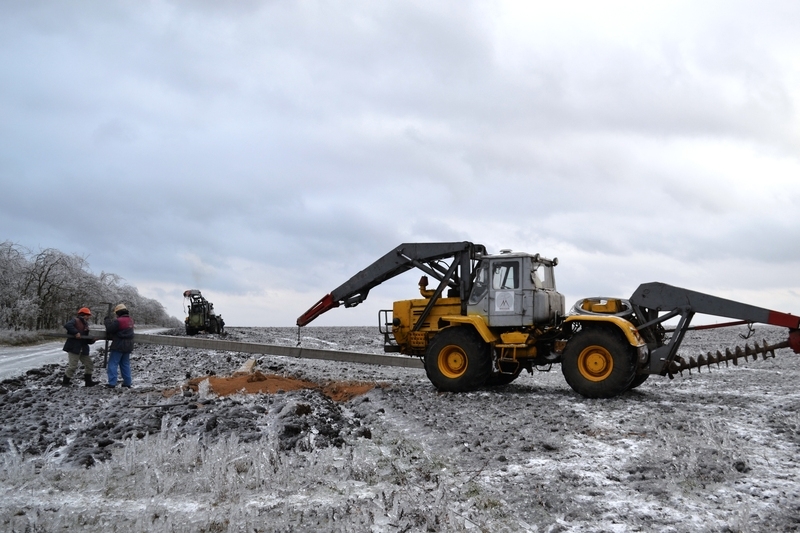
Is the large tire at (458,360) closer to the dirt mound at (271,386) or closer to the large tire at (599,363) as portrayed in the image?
the large tire at (599,363)

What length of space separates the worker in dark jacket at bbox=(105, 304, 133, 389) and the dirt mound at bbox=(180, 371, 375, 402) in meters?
1.50

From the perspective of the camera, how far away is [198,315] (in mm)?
38594

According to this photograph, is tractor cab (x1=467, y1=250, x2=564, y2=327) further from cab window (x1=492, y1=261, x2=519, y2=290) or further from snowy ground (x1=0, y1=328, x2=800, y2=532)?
snowy ground (x1=0, y1=328, x2=800, y2=532)

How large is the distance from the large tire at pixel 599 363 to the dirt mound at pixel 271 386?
14.1ft

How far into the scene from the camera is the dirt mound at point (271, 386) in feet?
43.9

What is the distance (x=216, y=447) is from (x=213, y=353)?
16.1 meters

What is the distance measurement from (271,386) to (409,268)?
12.6 feet

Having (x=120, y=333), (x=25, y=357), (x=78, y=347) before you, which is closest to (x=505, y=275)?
(x=120, y=333)

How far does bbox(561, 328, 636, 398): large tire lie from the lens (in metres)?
11.5

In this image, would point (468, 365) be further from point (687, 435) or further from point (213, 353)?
point (213, 353)

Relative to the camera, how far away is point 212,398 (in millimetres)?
11805

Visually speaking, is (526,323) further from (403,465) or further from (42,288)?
(42,288)

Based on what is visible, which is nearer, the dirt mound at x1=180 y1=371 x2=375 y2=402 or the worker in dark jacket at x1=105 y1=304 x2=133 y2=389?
the dirt mound at x1=180 y1=371 x2=375 y2=402

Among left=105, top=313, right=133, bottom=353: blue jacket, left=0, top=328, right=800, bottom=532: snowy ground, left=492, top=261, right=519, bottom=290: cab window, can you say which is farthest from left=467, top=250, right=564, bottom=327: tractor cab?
left=105, top=313, right=133, bottom=353: blue jacket
